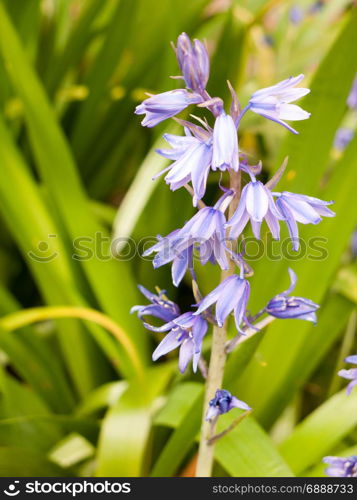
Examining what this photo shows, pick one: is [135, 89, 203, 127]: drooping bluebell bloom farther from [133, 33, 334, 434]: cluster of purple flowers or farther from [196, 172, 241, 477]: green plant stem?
[196, 172, 241, 477]: green plant stem

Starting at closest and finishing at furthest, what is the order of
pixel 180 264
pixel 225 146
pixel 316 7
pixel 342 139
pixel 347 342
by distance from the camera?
pixel 225 146, pixel 180 264, pixel 347 342, pixel 342 139, pixel 316 7

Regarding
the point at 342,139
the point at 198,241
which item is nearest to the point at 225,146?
the point at 198,241

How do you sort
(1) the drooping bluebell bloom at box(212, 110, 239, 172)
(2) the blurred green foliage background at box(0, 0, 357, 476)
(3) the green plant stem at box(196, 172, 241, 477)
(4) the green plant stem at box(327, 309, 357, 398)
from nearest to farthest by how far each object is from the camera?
(1) the drooping bluebell bloom at box(212, 110, 239, 172)
(3) the green plant stem at box(196, 172, 241, 477)
(2) the blurred green foliage background at box(0, 0, 357, 476)
(4) the green plant stem at box(327, 309, 357, 398)

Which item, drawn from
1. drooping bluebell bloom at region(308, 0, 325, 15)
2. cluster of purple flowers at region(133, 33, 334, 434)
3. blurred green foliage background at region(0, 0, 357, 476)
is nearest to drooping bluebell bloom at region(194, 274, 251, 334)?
cluster of purple flowers at region(133, 33, 334, 434)

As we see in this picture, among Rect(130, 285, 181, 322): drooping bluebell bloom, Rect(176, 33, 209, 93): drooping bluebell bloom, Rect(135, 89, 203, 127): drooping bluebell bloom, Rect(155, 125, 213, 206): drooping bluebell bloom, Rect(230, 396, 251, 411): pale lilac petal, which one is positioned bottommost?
Rect(230, 396, 251, 411): pale lilac petal

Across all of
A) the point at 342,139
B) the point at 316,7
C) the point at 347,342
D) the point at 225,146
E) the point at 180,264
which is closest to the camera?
the point at 225,146

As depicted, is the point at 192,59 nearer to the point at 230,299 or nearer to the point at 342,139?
the point at 230,299
